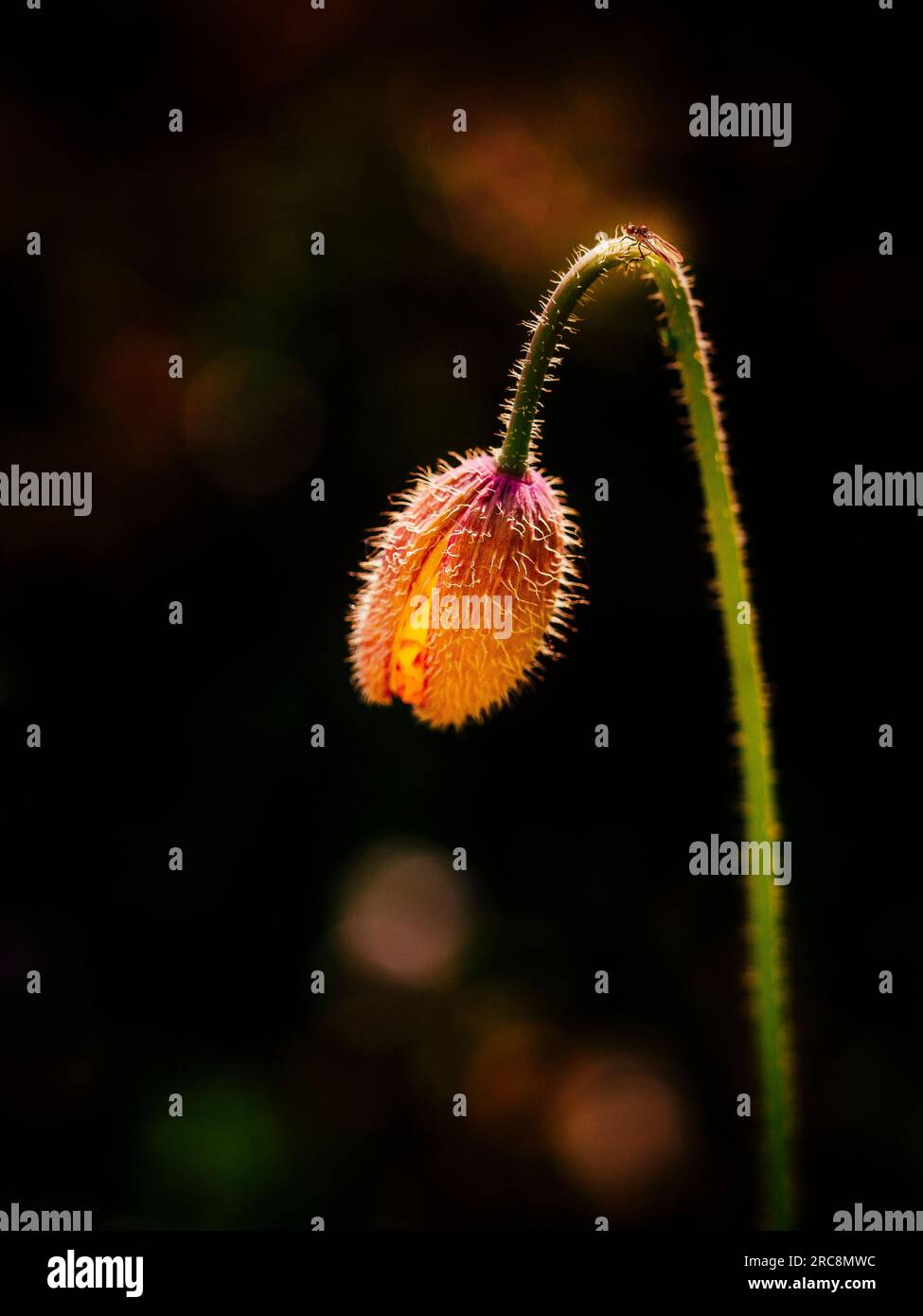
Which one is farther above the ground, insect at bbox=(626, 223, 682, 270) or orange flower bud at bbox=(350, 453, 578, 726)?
insect at bbox=(626, 223, 682, 270)

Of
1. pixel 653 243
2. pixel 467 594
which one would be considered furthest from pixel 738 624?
pixel 653 243

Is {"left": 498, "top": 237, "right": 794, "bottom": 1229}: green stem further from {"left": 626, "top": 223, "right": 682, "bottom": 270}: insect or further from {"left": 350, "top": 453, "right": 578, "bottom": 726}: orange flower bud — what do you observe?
{"left": 350, "top": 453, "right": 578, "bottom": 726}: orange flower bud

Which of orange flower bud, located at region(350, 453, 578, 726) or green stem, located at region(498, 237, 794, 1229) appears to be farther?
orange flower bud, located at region(350, 453, 578, 726)

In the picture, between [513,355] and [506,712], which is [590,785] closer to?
[506,712]

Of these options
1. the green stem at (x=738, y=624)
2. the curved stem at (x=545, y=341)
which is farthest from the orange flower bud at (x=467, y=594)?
the green stem at (x=738, y=624)

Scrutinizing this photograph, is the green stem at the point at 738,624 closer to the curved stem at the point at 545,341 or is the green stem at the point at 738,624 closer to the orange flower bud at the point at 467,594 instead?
the curved stem at the point at 545,341

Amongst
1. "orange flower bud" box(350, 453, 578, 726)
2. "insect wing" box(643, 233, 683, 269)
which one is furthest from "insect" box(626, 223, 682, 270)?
"orange flower bud" box(350, 453, 578, 726)

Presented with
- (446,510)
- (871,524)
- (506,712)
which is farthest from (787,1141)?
(871,524)
